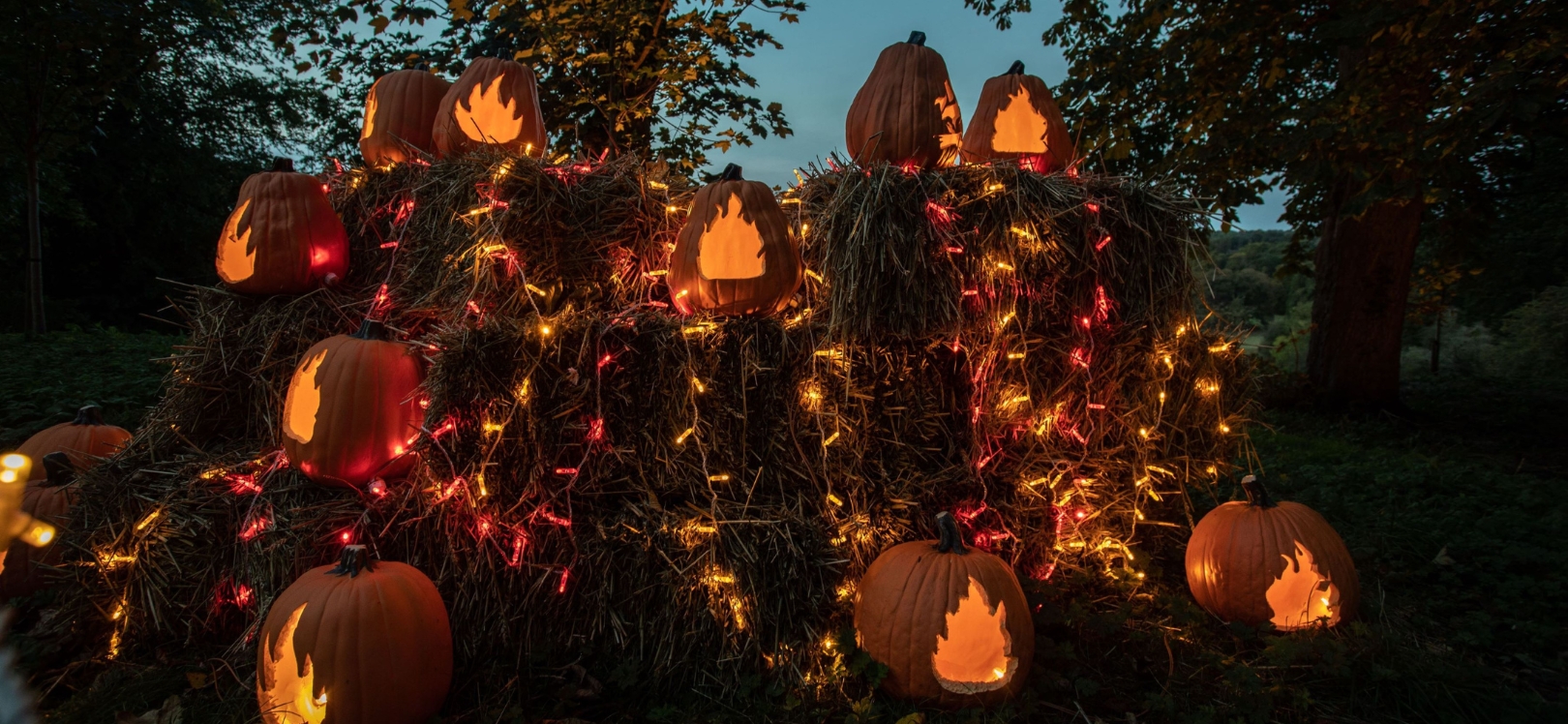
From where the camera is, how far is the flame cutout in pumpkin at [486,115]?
3617 millimetres

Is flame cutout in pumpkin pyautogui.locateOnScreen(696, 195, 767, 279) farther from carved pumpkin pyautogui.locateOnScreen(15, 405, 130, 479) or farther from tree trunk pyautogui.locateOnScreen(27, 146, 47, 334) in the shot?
tree trunk pyautogui.locateOnScreen(27, 146, 47, 334)

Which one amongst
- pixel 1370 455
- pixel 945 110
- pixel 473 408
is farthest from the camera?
pixel 1370 455

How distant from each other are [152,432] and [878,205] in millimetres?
3084

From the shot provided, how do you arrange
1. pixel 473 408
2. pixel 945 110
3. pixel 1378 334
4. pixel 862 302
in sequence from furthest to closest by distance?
pixel 1378 334, pixel 945 110, pixel 862 302, pixel 473 408

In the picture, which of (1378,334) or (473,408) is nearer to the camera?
(473,408)

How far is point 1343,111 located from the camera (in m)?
5.08

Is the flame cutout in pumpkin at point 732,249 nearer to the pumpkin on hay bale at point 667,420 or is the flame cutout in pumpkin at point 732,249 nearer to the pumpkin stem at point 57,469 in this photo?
the pumpkin on hay bale at point 667,420

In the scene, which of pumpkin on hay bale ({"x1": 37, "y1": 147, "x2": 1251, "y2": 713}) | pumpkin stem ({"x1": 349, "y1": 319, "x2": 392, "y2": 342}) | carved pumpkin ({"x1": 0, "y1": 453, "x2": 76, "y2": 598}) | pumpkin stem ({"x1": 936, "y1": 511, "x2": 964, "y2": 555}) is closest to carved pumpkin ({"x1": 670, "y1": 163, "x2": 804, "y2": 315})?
pumpkin on hay bale ({"x1": 37, "y1": 147, "x2": 1251, "y2": 713})

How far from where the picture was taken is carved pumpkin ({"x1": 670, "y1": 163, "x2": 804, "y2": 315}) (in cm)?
293

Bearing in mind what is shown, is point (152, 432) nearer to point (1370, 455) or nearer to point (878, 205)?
point (878, 205)

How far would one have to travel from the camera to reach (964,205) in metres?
2.99

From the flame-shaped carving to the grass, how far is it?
1872mm

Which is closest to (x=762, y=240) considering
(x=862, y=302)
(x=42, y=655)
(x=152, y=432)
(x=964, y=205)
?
(x=862, y=302)

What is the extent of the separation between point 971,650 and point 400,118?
357 centimetres
